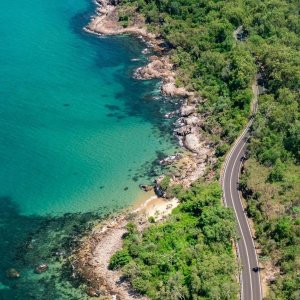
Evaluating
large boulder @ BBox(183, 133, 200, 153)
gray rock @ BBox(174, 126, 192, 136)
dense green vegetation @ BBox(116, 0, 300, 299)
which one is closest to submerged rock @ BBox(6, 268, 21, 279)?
→ dense green vegetation @ BBox(116, 0, 300, 299)

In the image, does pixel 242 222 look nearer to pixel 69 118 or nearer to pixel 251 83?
pixel 251 83

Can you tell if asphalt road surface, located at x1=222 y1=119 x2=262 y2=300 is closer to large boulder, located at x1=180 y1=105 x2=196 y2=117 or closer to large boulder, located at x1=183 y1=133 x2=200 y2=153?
large boulder, located at x1=183 y1=133 x2=200 y2=153

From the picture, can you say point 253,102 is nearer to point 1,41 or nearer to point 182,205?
point 182,205

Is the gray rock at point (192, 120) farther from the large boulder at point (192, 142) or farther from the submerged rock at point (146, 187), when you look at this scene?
the submerged rock at point (146, 187)

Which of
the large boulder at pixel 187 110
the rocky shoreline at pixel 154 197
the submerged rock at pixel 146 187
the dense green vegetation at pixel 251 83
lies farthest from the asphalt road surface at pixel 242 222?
the large boulder at pixel 187 110

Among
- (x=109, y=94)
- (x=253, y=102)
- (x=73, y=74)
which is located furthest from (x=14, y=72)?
(x=253, y=102)

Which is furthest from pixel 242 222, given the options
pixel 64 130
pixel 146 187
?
pixel 64 130
